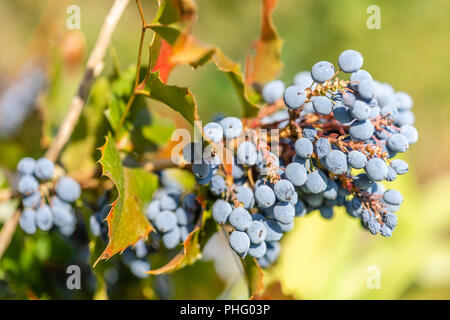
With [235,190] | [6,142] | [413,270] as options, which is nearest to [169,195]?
[235,190]

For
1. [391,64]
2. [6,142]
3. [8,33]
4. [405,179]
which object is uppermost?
[8,33]

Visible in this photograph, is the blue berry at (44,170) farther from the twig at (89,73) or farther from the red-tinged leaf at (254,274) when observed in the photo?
the red-tinged leaf at (254,274)

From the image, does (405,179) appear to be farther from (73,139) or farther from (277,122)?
(73,139)

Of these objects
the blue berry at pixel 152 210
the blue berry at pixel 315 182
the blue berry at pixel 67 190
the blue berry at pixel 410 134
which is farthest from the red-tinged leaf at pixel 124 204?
the blue berry at pixel 410 134

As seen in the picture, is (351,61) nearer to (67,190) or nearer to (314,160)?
(314,160)

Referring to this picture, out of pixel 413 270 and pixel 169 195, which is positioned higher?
pixel 169 195

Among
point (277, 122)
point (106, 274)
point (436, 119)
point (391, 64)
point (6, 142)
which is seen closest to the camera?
point (277, 122)
